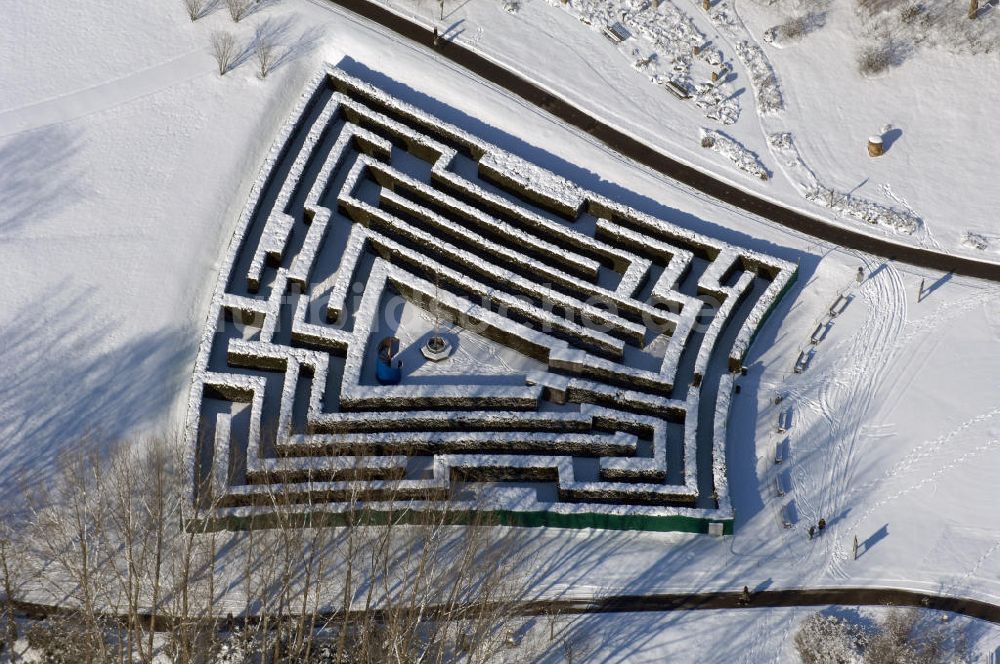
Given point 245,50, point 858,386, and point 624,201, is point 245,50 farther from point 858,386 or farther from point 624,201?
point 858,386

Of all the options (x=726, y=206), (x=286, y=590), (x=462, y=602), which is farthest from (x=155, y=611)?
(x=726, y=206)

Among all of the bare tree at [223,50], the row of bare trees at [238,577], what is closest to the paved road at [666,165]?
the bare tree at [223,50]

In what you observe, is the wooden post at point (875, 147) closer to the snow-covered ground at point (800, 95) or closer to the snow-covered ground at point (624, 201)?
the snow-covered ground at point (800, 95)

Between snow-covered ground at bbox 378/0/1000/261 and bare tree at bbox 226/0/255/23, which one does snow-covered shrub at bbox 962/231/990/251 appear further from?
bare tree at bbox 226/0/255/23

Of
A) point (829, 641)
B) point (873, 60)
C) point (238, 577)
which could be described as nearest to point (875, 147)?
point (873, 60)

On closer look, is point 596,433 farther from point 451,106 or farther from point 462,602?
point 451,106
